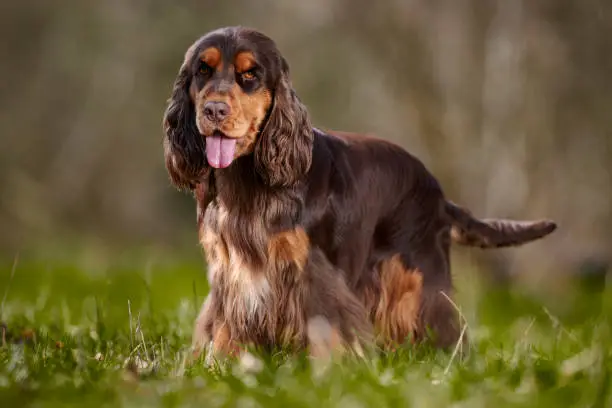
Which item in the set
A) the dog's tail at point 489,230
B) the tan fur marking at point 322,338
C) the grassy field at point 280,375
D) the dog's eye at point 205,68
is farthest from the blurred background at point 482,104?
the dog's eye at point 205,68

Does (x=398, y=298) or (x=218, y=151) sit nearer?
(x=218, y=151)

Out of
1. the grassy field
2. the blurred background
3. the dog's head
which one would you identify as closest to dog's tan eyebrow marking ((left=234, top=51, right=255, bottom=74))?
the dog's head

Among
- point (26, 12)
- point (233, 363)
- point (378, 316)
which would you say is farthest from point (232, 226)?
point (26, 12)

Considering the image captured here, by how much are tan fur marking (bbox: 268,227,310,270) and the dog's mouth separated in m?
0.39

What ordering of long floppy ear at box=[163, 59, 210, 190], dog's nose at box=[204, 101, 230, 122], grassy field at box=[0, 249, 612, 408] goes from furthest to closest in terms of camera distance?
long floppy ear at box=[163, 59, 210, 190], dog's nose at box=[204, 101, 230, 122], grassy field at box=[0, 249, 612, 408]

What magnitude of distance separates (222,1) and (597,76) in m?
6.88

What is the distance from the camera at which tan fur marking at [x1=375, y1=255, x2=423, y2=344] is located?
15.0 feet

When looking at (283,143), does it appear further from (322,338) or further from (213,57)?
(322,338)

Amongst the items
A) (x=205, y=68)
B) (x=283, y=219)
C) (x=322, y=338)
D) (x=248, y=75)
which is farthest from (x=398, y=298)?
(x=205, y=68)

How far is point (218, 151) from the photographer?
3.97 metres

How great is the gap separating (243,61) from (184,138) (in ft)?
1.59

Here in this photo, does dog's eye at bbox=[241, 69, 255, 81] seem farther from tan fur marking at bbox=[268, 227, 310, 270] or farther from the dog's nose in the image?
tan fur marking at bbox=[268, 227, 310, 270]

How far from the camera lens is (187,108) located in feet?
13.9

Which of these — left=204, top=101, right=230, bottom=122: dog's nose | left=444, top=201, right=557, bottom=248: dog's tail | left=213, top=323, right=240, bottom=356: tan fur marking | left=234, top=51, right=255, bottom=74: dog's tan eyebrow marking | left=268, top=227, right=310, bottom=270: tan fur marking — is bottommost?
left=213, top=323, right=240, bottom=356: tan fur marking
